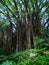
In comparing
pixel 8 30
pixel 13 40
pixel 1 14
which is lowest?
pixel 13 40

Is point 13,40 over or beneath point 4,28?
beneath

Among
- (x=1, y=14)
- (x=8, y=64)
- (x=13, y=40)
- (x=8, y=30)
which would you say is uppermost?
(x=1, y=14)

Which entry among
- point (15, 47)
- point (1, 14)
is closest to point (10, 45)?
point (15, 47)

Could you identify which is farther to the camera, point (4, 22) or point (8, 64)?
point (4, 22)

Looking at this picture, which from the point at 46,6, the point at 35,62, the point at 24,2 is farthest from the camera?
the point at 46,6

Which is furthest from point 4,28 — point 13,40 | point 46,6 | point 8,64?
point 8,64

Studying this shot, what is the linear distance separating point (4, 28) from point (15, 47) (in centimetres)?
89

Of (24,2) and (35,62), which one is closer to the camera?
(35,62)

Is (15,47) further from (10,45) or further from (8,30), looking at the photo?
(8,30)

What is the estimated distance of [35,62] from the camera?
12.1ft

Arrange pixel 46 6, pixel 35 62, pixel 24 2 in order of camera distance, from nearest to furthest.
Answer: pixel 35 62 < pixel 24 2 < pixel 46 6

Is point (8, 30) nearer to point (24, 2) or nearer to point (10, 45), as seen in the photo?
point (10, 45)

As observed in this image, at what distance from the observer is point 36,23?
234 inches

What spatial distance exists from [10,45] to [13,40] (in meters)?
0.22
